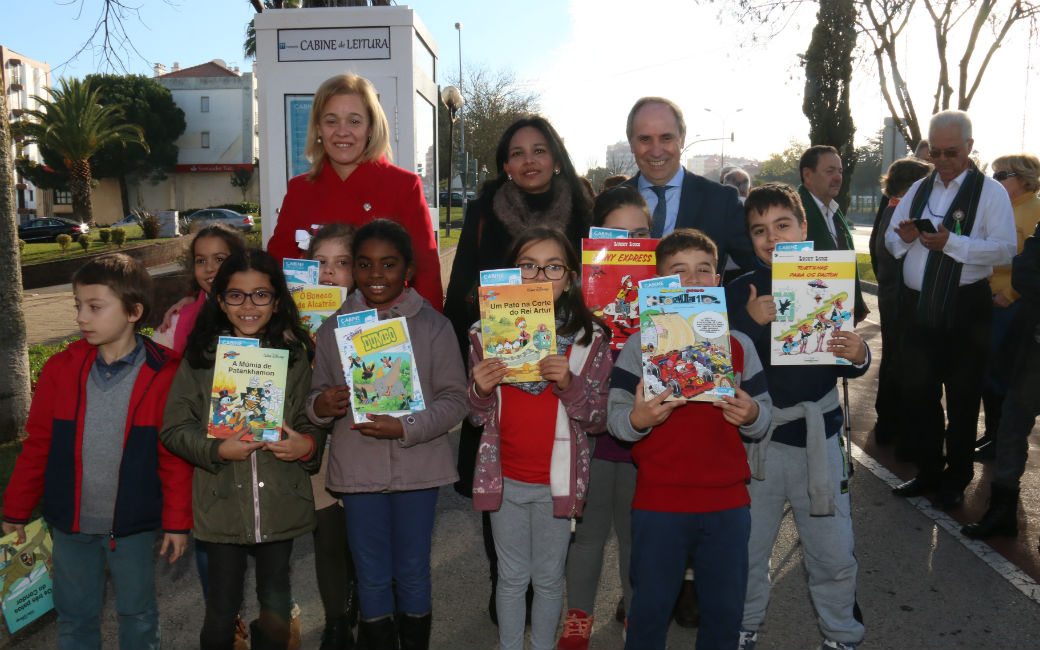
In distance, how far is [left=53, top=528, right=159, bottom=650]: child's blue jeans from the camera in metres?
3.02

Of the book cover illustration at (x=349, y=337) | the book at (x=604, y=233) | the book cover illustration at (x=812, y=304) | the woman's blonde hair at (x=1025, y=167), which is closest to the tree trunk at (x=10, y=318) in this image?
the book cover illustration at (x=349, y=337)

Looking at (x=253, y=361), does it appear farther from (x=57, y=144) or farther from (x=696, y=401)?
(x=57, y=144)

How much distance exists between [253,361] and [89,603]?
113 cm

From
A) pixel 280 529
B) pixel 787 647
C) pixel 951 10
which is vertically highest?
pixel 951 10

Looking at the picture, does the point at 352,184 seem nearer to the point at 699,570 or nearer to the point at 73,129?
the point at 699,570

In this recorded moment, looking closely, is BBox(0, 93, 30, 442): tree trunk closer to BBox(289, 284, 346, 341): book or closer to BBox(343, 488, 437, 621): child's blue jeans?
BBox(289, 284, 346, 341): book

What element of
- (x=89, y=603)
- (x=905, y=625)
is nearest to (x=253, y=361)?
(x=89, y=603)

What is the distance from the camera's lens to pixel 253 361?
9.91 ft

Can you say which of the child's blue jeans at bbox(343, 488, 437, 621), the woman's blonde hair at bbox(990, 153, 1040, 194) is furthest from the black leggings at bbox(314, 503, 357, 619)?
the woman's blonde hair at bbox(990, 153, 1040, 194)

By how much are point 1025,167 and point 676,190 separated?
4109mm

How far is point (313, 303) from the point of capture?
11.3ft

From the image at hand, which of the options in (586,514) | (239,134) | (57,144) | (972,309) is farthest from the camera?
(239,134)

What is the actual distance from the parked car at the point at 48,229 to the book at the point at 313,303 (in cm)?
3895

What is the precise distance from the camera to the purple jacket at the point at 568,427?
3168 millimetres
